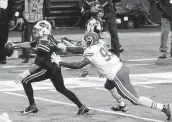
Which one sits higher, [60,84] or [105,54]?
[105,54]

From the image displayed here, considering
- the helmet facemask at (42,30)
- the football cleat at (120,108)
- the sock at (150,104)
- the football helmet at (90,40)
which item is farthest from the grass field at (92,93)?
the helmet facemask at (42,30)

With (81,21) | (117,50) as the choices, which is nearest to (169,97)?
(117,50)

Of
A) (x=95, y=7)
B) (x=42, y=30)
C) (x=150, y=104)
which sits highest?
(x=42, y=30)

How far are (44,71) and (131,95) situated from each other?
1567 millimetres

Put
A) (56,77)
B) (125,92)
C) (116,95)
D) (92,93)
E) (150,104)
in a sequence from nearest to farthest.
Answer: (150,104) → (125,92) → (56,77) → (116,95) → (92,93)

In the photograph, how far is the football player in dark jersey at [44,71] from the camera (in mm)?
11406

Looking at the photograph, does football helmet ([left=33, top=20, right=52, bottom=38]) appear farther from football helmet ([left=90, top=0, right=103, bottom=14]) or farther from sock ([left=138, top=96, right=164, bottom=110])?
football helmet ([left=90, top=0, right=103, bottom=14])

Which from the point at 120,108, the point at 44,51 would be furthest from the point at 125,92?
the point at 44,51

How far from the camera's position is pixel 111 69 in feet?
35.9


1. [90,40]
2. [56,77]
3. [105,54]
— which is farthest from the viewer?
[56,77]

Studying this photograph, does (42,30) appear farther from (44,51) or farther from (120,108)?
(120,108)

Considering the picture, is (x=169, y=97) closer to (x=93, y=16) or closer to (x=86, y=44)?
(x=86, y=44)

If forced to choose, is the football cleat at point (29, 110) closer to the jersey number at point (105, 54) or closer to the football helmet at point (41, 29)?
the football helmet at point (41, 29)

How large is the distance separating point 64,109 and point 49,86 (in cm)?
261
